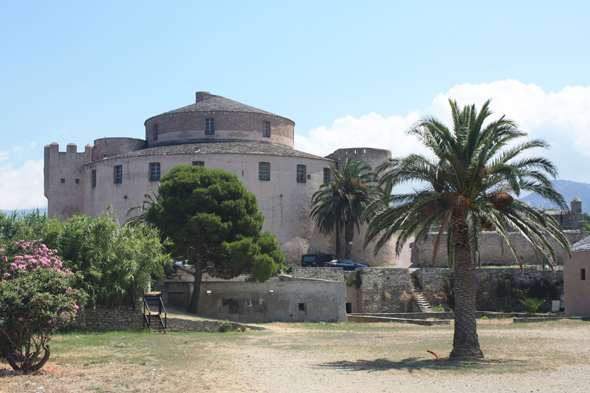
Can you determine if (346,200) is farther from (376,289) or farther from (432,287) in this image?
(432,287)

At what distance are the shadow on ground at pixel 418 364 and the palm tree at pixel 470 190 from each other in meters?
0.74

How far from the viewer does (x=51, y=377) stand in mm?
13078

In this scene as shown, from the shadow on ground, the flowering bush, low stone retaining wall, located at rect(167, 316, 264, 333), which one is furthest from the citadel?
the flowering bush

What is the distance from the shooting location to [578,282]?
3044 centimetres

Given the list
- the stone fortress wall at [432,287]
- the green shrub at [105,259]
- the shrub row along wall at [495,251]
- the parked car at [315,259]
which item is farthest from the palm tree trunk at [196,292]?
the shrub row along wall at [495,251]

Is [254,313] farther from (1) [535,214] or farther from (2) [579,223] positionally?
(2) [579,223]

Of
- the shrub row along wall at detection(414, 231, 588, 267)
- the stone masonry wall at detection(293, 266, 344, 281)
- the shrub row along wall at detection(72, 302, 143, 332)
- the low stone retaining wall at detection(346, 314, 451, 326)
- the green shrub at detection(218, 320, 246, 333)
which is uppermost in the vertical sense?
the shrub row along wall at detection(414, 231, 588, 267)

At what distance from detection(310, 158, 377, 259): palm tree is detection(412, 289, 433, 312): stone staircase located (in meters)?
6.47

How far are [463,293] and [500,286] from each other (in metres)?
25.8

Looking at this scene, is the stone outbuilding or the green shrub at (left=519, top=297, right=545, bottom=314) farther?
the green shrub at (left=519, top=297, right=545, bottom=314)

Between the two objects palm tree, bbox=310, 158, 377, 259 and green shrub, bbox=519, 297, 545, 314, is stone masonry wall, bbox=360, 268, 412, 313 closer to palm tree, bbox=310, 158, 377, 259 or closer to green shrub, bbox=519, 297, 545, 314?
palm tree, bbox=310, 158, 377, 259

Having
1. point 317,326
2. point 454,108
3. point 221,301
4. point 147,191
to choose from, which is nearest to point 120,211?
point 147,191

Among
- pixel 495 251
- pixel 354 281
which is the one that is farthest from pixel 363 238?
pixel 495 251

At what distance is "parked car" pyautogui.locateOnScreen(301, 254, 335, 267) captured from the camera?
147 ft
